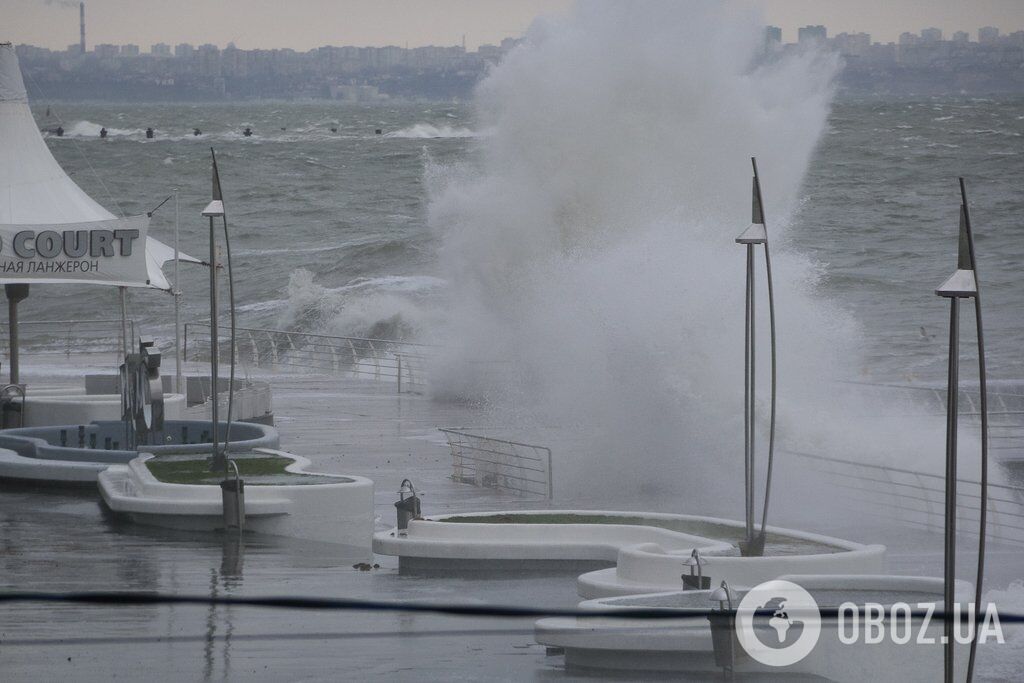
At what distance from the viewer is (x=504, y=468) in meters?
19.3

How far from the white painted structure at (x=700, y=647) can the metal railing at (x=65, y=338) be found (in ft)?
93.7

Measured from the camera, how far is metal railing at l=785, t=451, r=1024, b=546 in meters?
16.0

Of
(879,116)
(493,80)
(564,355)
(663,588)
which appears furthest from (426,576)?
(879,116)

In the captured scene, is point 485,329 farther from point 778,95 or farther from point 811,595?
point 811,595

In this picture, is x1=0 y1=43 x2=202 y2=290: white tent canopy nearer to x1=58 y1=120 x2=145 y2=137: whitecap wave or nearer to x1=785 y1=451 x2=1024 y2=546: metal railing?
x1=785 y1=451 x2=1024 y2=546: metal railing

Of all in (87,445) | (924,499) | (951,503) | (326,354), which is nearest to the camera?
(951,503)

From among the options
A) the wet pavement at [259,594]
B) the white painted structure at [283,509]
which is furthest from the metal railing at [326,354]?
the white painted structure at [283,509]

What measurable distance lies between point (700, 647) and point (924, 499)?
580 cm

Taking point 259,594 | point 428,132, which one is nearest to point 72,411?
point 259,594

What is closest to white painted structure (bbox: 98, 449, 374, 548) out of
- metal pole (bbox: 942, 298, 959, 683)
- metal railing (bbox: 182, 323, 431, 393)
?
metal pole (bbox: 942, 298, 959, 683)

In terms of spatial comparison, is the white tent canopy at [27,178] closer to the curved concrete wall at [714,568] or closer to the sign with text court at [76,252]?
the sign with text court at [76,252]

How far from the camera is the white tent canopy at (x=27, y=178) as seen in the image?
76.9ft

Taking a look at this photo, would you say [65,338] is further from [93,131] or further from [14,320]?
[93,131]

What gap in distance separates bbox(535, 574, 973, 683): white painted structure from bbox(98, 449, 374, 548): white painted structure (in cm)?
508
